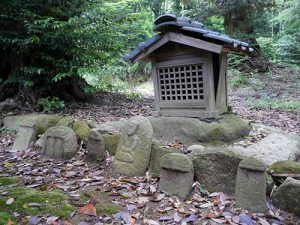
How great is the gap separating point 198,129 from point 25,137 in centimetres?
310

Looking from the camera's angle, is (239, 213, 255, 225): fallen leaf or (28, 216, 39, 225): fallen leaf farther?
(239, 213, 255, 225): fallen leaf

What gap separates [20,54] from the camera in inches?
287

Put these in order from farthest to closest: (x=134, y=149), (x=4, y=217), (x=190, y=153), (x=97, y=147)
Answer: (x=97, y=147)
(x=134, y=149)
(x=190, y=153)
(x=4, y=217)

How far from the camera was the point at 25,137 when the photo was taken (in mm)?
5223

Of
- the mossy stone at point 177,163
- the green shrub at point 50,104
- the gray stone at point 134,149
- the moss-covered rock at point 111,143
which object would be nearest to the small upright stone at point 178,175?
the mossy stone at point 177,163

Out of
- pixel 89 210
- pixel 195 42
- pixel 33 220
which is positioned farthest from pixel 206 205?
pixel 195 42

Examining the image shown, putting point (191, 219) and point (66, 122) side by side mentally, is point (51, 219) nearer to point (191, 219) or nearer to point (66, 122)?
point (191, 219)

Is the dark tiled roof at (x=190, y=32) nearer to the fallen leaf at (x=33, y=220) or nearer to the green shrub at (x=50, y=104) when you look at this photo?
the green shrub at (x=50, y=104)

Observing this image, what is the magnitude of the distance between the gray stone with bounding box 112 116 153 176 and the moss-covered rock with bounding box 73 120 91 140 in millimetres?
1020

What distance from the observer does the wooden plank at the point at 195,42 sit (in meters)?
4.45

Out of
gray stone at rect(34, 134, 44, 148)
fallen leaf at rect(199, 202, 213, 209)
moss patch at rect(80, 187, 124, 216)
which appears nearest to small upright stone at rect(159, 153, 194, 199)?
fallen leaf at rect(199, 202, 213, 209)

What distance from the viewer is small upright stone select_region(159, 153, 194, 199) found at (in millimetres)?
3338

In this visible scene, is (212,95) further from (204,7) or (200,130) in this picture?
(204,7)

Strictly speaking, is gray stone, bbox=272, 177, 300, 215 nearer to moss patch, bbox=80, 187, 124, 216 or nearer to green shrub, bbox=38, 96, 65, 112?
moss patch, bbox=80, 187, 124, 216
